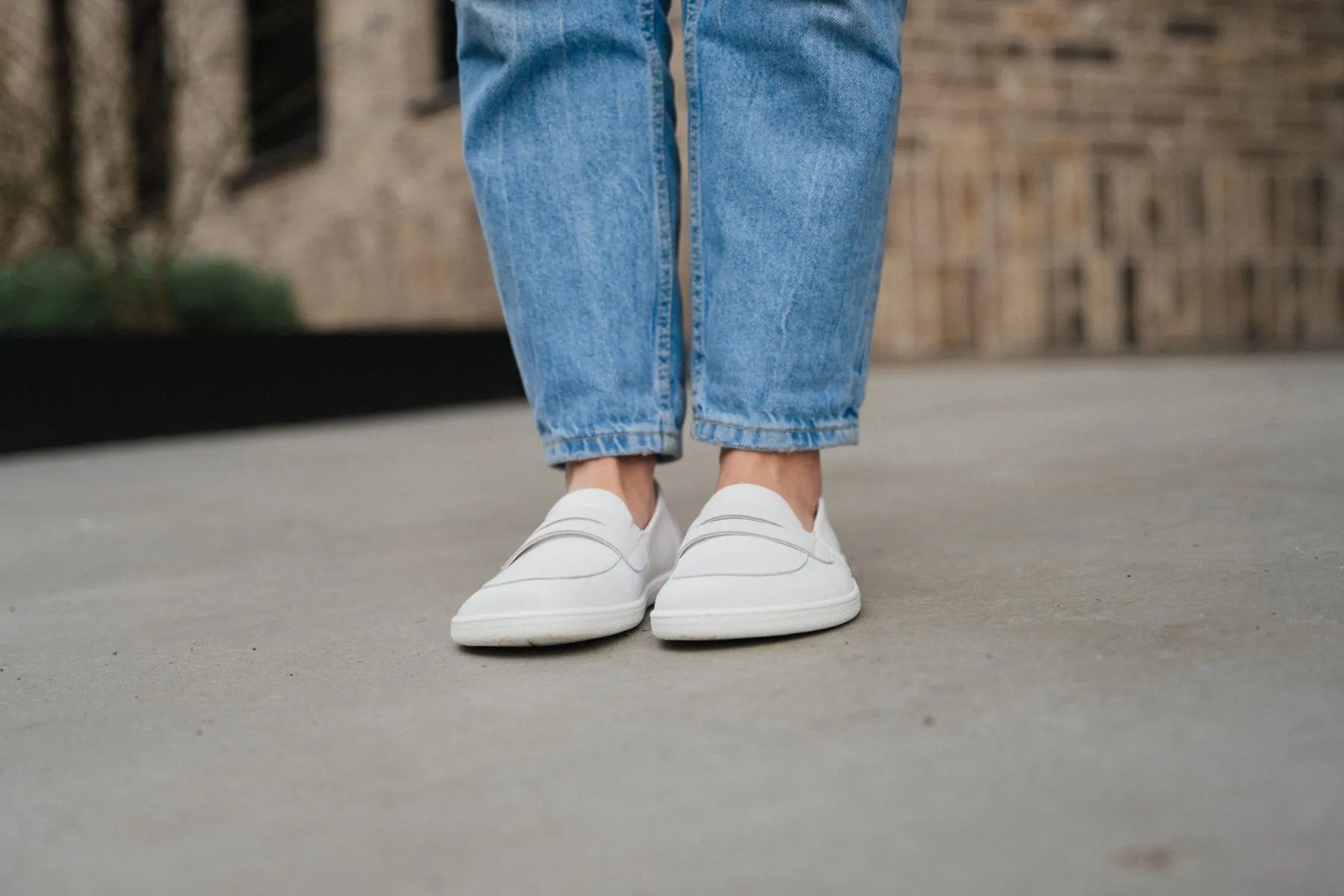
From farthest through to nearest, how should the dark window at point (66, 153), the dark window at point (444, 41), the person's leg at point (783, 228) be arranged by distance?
the dark window at point (444, 41) → the dark window at point (66, 153) → the person's leg at point (783, 228)

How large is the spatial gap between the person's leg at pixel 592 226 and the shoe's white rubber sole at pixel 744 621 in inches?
5.1

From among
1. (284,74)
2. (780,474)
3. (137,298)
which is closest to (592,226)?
(780,474)

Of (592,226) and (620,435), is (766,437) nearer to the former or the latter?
(620,435)

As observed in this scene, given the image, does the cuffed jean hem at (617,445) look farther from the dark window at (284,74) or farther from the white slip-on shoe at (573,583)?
the dark window at (284,74)

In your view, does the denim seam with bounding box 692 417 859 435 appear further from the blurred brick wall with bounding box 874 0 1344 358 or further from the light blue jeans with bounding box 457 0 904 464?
the blurred brick wall with bounding box 874 0 1344 358

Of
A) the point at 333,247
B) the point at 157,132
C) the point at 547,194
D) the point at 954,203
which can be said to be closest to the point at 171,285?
the point at 157,132

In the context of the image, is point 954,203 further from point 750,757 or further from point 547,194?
point 750,757

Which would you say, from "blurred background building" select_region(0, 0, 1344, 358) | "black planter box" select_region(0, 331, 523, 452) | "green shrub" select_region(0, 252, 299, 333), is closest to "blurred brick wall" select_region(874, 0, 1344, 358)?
"blurred background building" select_region(0, 0, 1344, 358)

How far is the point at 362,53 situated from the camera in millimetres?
5609

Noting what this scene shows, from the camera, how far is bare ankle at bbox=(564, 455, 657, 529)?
3.60ft

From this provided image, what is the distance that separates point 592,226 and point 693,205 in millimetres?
94

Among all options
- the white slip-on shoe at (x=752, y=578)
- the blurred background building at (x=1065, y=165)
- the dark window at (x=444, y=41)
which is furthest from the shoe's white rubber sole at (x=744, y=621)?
the dark window at (x=444, y=41)

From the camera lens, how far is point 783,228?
1043mm

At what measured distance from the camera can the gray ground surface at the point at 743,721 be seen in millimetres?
563
